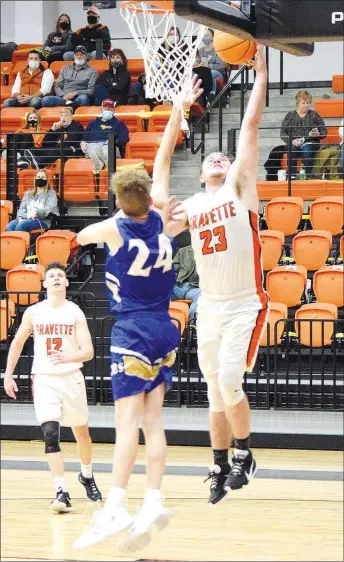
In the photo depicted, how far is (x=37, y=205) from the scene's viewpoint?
1349 centimetres

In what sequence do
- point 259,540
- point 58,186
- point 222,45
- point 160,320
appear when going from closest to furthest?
point 160,320, point 222,45, point 259,540, point 58,186

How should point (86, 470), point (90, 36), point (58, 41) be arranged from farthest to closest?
1. point (58, 41)
2. point (90, 36)
3. point (86, 470)

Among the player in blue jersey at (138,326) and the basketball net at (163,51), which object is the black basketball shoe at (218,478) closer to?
the player in blue jersey at (138,326)

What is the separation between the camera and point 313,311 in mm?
11523

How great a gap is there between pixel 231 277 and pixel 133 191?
79 cm

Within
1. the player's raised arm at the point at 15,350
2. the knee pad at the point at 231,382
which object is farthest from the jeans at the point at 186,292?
the knee pad at the point at 231,382

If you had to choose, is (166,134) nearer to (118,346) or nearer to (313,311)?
(118,346)

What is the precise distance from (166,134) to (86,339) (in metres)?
3.17

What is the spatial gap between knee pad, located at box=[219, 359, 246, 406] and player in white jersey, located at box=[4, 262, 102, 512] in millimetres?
3030

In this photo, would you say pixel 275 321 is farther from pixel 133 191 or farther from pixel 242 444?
pixel 133 191

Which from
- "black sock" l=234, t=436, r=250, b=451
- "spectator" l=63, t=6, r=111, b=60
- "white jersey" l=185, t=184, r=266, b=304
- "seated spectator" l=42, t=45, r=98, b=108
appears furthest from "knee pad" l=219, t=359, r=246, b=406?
"spectator" l=63, t=6, r=111, b=60

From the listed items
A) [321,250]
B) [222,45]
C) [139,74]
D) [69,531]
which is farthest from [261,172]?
[222,45]

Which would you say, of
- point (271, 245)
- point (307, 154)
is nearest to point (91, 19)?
point (307, 154)

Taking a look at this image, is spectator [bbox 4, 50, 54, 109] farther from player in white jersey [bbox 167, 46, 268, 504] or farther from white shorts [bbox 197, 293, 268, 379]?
white shorts [bbox 197, 293, 268, 379]
